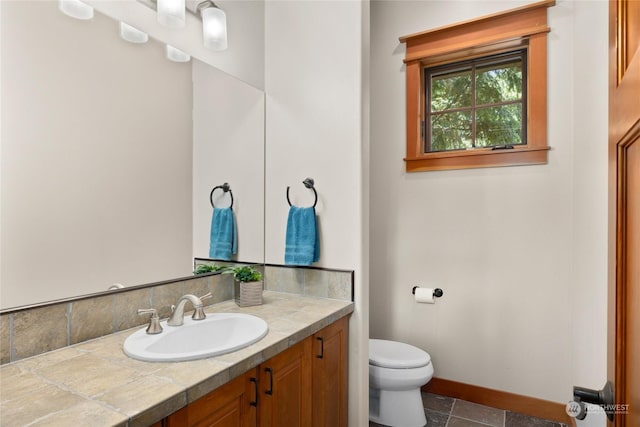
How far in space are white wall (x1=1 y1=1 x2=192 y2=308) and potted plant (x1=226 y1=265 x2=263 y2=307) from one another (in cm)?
28

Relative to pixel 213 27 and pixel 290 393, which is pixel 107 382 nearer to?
pixel 290 393

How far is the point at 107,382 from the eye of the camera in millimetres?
923

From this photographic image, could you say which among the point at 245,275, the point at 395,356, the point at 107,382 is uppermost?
the point at 245,275

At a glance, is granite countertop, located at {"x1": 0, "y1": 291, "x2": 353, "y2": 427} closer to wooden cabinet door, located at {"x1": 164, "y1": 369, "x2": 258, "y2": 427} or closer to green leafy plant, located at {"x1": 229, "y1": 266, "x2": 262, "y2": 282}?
wooden cabinet door, located at {"x1": 164, "y1": 369, "x2": 258, "y2": 427}

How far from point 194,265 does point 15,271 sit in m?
0.72

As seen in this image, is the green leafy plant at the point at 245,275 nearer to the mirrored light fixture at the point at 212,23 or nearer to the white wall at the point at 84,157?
the white wall at the point at 84,157

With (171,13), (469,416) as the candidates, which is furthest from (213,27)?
(469,416)

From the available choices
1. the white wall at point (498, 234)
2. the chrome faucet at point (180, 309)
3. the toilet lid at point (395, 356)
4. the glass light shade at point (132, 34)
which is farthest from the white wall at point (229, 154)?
the white wall at point (498, 234)

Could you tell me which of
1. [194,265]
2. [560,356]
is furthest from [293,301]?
[560,356]

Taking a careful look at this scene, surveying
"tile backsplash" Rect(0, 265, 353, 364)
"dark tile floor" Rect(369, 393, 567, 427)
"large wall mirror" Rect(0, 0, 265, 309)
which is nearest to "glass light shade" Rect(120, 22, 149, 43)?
"large wall mirror" Rect(0, 0, 265, 309)

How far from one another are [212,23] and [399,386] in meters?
2.16

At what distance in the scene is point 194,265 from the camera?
1.72m

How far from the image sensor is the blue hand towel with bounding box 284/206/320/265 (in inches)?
72.9

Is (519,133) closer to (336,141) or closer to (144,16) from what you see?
(336,141)
